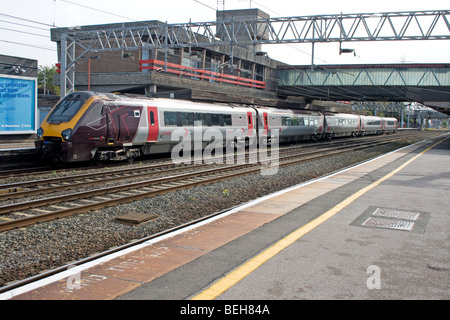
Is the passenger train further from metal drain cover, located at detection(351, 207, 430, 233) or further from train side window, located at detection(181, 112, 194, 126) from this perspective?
metal drain cover, located at detection(351, 207, 430, 233)

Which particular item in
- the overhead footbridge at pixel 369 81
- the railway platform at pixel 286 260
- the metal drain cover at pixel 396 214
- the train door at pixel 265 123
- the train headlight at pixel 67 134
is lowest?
the railway platform at pixel 286 260

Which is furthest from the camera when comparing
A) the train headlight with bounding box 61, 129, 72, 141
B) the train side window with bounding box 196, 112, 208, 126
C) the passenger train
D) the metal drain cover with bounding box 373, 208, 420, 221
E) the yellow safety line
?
the train side window with bounding box 196, 112, 208, 126

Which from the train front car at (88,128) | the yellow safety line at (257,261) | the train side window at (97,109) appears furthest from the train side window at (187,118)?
the yellow safety line at (257,261)

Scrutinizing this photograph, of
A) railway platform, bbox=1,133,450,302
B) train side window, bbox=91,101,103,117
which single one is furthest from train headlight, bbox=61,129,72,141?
railway platform, bbox=1,133,450,302

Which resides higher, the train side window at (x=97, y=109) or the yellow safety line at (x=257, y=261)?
the train side window at (x=97, y=109)

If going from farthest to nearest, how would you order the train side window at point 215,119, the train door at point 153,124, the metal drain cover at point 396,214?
the train side window at point 215,119 < the train door at point 153,124 < the metal drain cover at point 396,214

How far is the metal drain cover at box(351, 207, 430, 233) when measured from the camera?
297 inches

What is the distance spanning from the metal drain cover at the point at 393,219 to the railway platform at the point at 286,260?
0.02 meters

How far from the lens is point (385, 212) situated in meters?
8.84

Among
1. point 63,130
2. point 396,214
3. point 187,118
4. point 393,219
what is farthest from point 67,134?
point 393,219

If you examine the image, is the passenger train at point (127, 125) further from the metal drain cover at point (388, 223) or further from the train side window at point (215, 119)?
the metal drain cover at point (388, 223)

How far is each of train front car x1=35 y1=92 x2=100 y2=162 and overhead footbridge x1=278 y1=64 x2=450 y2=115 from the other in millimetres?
36604

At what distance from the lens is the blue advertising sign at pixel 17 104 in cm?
2584
